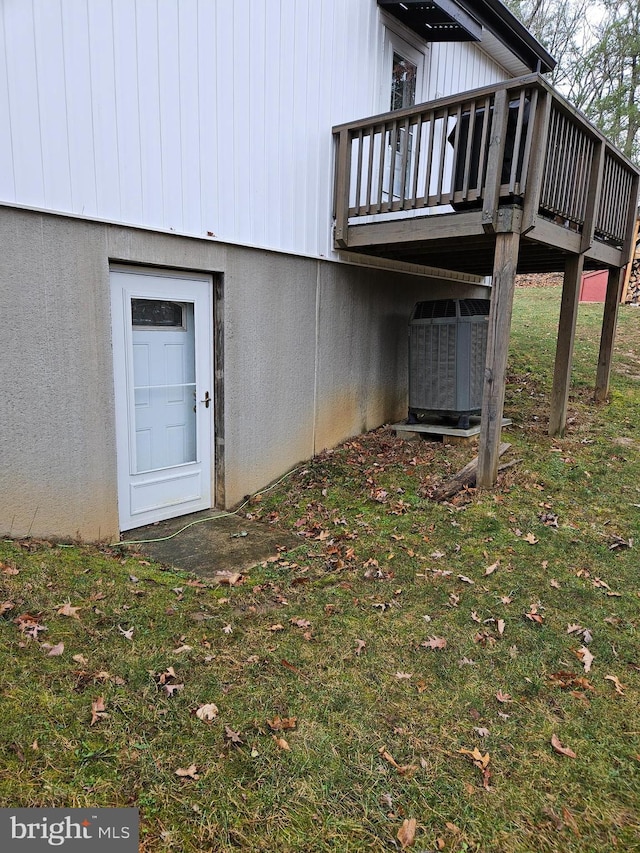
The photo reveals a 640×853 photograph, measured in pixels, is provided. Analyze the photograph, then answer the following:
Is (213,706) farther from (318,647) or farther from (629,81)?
(629,81)

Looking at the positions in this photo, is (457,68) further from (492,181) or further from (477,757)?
(477,757)

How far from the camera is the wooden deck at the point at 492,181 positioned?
5.21 meters

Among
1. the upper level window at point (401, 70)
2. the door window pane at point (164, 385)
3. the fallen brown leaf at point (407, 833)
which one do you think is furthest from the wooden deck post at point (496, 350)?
the fallen brown leaf at point (407, 833)

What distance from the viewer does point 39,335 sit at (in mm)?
4168

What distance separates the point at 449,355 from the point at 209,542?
3665 mm

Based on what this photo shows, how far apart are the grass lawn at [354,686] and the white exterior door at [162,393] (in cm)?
89

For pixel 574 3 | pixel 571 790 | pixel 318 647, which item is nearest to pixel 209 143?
pixel 318 647

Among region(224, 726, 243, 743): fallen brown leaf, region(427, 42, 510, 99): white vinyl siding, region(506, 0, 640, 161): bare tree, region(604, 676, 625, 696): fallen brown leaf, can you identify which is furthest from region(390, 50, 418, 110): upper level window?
region(506, 0, 640, 161): bare tree

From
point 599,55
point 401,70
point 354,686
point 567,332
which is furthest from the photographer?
point 599,55

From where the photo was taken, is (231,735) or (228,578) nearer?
(231,735)

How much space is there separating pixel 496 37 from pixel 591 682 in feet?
28.3

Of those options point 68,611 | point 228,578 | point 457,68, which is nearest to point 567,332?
point 457,68

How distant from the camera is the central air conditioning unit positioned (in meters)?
6.89

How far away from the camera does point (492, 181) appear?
17.3 ft
